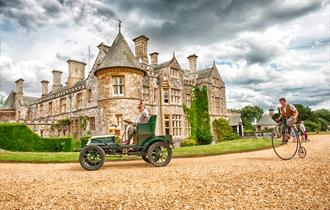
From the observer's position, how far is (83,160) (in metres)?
7.17

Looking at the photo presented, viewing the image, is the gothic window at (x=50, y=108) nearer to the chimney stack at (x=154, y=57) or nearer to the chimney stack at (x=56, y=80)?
the chimney stack at (x=56, y=80)

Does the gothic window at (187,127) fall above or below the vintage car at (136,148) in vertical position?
above

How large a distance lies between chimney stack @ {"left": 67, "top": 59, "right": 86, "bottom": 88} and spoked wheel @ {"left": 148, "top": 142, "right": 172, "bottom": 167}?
23.0 metres

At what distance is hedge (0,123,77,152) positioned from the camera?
17.3 metres

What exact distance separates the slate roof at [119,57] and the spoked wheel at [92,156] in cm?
1136

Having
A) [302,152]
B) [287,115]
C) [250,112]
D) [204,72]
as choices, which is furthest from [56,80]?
[250,112]

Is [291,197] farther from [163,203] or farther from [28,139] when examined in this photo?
[28,139]

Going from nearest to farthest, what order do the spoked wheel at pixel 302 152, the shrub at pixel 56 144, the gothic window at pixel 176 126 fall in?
the spoked wheel at pixel 302 152
the shrub at pixel 56 144
the gothic window at pixel 176 126

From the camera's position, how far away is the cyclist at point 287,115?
765cm

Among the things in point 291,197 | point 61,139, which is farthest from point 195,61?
point 291,197

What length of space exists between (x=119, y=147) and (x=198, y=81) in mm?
22912

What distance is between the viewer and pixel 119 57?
18.3 m

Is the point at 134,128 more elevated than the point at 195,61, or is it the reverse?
the point at 195,61

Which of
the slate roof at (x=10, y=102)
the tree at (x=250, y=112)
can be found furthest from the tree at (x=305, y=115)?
the slate roof at (x=10, y=102)
